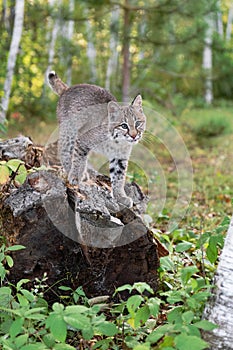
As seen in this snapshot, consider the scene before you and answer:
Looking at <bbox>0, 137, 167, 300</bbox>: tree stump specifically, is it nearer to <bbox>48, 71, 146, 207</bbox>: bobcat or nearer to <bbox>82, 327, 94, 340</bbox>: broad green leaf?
<bbox>48, 71, 146, 207</bbox>: bobcat

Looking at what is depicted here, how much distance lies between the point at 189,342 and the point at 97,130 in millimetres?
2124

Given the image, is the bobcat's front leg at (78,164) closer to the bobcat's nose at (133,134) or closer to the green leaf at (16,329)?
the bobcat's nose at (133,134)

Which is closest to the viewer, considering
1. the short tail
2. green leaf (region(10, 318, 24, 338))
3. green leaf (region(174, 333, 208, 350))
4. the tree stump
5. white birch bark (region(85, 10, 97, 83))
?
green leaf (region(174, 333, 208, 350))

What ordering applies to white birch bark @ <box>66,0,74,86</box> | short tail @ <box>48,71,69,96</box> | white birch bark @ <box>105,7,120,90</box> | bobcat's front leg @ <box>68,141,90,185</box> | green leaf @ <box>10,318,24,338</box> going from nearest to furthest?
1. green leaf @ <box>10,318,24,338</box>
2. bobcat's front leg @ <box>68,141,90,185</box>
3. short tail @ <box>48,71,69,96</box>
4. white birch bark @ <box>66,0,74,86</box>
5. white birch bark @ <box>105,7,120,90</box>

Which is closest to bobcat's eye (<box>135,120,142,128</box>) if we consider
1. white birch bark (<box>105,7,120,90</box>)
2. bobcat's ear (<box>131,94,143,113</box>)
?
bobcat's ear (<box>131,94,143,113</box>)

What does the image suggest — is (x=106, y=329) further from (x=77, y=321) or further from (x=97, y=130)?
(x=97, y=130)

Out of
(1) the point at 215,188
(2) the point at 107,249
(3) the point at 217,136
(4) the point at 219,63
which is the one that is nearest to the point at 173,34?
(3) the point at 217,136

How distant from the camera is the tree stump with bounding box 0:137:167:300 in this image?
3449mm

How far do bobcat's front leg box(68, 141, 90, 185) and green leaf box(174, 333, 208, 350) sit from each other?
1.88 metres

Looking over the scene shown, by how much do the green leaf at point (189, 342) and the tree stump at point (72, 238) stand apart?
50.0 inches

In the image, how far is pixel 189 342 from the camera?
2314 mm

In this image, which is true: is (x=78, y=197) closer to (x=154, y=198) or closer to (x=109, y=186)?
(x=109, y=186)

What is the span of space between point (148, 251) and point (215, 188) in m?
4.13

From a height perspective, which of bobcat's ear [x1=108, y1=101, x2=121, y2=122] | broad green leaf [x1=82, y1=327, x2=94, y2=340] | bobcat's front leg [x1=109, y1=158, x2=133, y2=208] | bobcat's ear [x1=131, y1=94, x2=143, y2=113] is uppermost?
bobcat's ear [x1=131, y1=94, x2=143, y2=113]
